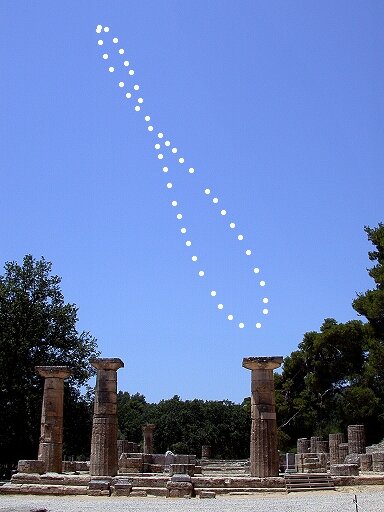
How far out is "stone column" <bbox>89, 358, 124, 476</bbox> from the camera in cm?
2244

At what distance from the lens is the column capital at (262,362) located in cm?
2172

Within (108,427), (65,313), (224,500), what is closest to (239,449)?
(65,313)

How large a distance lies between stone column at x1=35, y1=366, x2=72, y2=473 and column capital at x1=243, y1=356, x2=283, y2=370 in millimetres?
7092

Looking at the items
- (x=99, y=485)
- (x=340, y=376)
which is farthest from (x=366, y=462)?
(x=340, y=376)

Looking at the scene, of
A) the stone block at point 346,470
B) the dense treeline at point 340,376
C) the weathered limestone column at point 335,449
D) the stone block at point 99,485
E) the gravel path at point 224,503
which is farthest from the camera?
the dense treeline at point 340,376

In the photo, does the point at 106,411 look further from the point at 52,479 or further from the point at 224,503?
the point at 224,503

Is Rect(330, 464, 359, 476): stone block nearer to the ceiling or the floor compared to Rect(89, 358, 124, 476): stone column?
nearer to the floor

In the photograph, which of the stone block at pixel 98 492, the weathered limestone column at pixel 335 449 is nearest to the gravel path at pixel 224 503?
the stone block at pixel 98 492

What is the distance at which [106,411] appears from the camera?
2283 cm

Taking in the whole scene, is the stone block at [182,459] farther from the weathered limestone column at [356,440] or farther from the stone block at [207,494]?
the stone block at [207,494]

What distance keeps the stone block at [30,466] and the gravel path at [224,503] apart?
2.97m

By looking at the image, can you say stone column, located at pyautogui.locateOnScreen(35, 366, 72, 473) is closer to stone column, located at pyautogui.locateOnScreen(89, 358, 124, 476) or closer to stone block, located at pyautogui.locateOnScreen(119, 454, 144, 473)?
stone column, located at pyautogui.locateOnScreen(89, 358, 124, 476)

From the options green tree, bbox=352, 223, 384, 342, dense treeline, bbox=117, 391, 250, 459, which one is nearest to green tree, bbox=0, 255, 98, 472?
green tree, bbox=352, 223, 384, 342

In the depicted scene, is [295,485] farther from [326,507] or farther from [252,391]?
[326,507]
